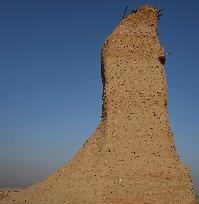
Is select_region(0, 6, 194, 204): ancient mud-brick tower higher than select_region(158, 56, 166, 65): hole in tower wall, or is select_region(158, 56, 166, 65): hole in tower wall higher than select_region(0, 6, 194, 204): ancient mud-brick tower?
select_region(158, 56, 166, 65): hole in tower wall

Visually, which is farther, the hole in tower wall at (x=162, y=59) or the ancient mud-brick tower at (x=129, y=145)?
the hole in tower wall at (x=162, y=59)

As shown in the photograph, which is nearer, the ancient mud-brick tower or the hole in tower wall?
the ancient mud-brick tower

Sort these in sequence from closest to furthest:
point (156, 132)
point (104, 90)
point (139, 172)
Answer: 1. point (139, 172)
2. point (156, 132)
3. point (104, 90)

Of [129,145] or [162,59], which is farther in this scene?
[162,59]

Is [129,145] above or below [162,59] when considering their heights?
below

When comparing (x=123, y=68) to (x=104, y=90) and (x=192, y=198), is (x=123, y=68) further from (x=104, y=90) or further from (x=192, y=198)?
(x=192, y=198)

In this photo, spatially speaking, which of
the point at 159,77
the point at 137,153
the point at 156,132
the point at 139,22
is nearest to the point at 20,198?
the point at 137,153

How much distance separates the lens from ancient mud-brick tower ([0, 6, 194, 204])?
15.0 m

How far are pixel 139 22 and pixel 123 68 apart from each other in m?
2.77

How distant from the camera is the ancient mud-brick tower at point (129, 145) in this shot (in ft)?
49.3

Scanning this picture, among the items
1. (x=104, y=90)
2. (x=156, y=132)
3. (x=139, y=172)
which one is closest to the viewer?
(x=139, y=172)

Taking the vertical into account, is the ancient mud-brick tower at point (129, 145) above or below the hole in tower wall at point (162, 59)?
below

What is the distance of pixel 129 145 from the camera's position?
1582cm

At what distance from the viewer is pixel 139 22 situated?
1828 centimetres
